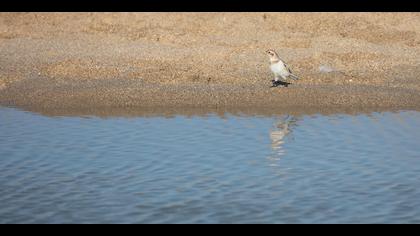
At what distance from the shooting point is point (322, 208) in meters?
11.4

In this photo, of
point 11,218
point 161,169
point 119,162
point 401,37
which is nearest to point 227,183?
point 161,169

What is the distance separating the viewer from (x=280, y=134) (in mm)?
16531

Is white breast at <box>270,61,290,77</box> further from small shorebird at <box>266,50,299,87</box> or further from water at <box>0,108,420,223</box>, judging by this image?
water at <box>0,108,420,223</box>

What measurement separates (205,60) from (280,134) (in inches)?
318

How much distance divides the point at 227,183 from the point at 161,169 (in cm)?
136

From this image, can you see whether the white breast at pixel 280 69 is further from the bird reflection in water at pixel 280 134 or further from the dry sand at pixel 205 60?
the bird reflection in water at pixel 280 134

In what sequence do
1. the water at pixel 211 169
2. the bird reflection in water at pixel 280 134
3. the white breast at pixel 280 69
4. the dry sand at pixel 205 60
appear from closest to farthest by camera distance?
the water at pixel 211 169, the bird reflection in water at pixel 280 134, the dry sand at pixel 205 60, the white breast at pixel 280 69

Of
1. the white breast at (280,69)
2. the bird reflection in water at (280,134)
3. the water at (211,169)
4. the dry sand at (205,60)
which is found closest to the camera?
the water at (211,169)

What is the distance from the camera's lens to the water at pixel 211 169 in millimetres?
11195

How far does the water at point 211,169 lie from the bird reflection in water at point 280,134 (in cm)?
2

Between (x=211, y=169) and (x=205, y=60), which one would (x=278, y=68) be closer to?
(x=205, y=60)

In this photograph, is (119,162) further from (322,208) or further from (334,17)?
(334,17)

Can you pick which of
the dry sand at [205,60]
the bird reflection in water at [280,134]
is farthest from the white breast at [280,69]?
the bird reflection in water at [280,134]
